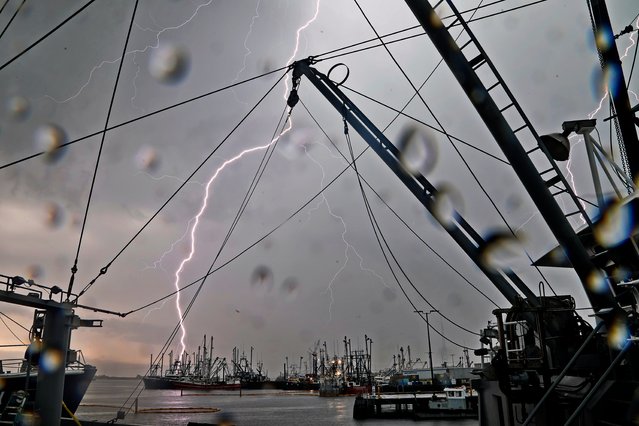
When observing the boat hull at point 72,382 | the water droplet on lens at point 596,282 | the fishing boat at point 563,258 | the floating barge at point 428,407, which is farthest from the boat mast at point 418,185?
the floating barge at point 428,407

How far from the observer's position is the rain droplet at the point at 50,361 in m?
9.38

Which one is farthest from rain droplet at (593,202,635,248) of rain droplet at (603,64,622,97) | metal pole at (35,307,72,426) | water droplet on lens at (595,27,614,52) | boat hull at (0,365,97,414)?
boat hull at (0,365,97,414)

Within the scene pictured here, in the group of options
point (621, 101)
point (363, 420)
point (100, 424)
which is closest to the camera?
point (621, 101)

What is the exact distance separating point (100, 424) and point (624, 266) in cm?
1502

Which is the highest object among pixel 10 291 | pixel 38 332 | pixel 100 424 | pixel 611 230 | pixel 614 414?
pixel 611 230

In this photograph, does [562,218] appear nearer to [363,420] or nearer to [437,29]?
[437,29]

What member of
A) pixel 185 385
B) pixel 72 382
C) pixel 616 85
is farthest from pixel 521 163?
pixel 185 385

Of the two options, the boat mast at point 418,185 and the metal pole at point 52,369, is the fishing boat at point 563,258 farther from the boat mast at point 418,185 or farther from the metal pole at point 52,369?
the metal pole at point 52,369

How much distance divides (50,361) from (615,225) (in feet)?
41.9

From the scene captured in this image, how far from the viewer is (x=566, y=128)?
10414 mm

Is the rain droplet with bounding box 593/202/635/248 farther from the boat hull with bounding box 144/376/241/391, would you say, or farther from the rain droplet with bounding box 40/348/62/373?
the boat hull with bounding box 144/376/241/391

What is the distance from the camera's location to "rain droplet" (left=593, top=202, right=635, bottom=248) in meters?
8.22

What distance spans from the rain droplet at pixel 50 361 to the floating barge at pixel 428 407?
51953mm

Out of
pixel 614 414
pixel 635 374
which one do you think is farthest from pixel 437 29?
pixel 614 414
